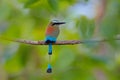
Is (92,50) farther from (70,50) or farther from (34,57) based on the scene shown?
(34,57)

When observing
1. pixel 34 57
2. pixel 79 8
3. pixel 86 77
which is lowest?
pixel 86 77

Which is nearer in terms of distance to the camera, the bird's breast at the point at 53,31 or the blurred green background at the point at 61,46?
the bird's breast at the point at 53,31

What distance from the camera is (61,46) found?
1.01 metres

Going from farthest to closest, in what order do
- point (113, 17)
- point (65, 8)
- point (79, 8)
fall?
point (65, 8) → point (79, 8) → point (113, 17)

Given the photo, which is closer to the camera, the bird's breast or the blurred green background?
the bird's breast

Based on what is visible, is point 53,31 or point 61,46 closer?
point 53,31

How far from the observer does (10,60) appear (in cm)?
113

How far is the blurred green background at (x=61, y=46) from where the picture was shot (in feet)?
3.04

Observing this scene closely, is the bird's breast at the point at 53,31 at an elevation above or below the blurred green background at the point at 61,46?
below

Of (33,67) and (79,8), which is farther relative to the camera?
(33,67)

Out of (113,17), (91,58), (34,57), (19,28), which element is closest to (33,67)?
(34,57)

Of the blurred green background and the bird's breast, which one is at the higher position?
the blurred green background

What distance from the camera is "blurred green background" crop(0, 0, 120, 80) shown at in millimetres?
927

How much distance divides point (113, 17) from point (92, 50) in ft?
0.38
